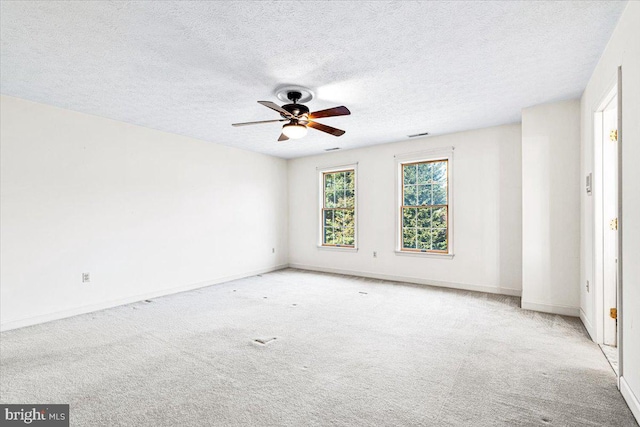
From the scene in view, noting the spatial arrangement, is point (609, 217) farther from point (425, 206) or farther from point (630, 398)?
point (425, 206)

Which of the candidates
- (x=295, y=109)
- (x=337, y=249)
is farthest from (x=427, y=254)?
(x=295, y=109)

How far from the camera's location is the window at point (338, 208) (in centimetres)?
667

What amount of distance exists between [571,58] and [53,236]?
5.94 m

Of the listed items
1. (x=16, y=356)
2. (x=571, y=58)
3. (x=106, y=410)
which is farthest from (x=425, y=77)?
(x=16, y=356)

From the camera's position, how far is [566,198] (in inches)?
152

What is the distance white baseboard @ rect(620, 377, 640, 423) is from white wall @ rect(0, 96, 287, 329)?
17.8 feet

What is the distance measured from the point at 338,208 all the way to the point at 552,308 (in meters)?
4.05

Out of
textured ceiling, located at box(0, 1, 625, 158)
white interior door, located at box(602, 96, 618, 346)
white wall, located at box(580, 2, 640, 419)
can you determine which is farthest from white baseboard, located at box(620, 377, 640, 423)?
textured ceiling, located at box(0, 1, 625, 158)

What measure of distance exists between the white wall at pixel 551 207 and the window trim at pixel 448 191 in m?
1.32

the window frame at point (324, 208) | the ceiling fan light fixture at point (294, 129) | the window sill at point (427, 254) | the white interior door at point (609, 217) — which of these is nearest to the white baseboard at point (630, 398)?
the white interior door at point (609, 217)

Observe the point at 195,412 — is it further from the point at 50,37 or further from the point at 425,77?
the point at 425,77

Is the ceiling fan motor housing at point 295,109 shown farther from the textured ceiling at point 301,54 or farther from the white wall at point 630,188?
the white wall at point 630,188

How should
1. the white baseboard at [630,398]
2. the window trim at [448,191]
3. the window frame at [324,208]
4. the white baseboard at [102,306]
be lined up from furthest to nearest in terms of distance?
the window frame at [324,208], the window trim at [448,191], the white baseboard at [102,306], the white baseboard at [630,398]

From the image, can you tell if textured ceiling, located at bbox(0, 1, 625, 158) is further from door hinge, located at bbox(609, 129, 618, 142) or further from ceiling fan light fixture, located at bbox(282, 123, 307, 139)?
door hinge, located at bbox(609, 129, 618, 142)
